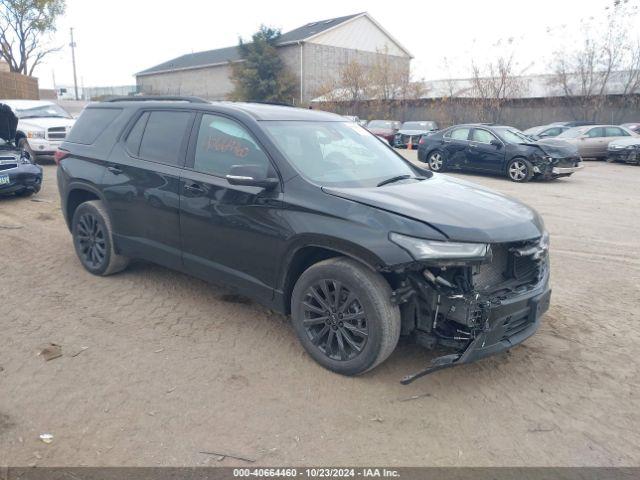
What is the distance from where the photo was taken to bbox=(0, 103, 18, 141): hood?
912cm

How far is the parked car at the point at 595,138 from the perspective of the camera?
20.2 metres

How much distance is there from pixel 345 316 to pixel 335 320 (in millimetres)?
105

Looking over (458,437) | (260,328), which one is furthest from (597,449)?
(260,328)

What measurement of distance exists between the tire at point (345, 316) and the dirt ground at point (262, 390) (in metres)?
0.17

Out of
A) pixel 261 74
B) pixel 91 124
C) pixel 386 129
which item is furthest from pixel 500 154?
pixel 261 74

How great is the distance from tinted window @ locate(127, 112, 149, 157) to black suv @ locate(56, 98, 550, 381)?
21 mm

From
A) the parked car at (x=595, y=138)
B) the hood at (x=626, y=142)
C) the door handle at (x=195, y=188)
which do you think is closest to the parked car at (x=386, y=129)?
the parked car at (x=595, y=138)

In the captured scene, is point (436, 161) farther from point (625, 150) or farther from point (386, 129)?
point (386, 129)

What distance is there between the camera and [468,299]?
322cm

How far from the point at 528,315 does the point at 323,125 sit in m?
2.35

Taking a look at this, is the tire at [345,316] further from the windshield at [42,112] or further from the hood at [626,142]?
the hood at [626,142]

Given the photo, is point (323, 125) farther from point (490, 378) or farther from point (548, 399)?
point (548, 399)

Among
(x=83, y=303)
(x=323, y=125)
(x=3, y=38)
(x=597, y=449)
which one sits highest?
(x=3, y=38)

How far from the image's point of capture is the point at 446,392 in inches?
138
